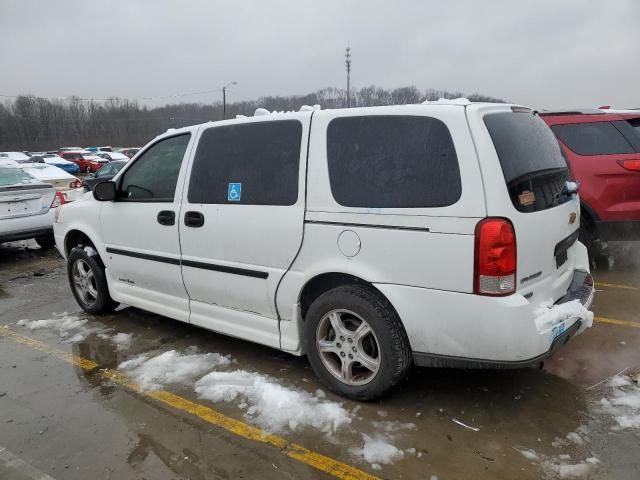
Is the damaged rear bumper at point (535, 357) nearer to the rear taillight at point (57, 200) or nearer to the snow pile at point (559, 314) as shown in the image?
the snow pile at point (559, 314)

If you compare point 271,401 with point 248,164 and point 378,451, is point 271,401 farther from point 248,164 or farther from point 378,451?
point 248,164

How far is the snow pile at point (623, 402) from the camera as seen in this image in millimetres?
2996

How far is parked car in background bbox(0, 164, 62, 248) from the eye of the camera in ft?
25.3

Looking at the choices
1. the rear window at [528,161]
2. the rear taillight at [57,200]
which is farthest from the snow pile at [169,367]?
the rear taillight at [57,200]

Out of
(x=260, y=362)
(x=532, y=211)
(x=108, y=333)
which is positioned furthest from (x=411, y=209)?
(x=108, y=333)

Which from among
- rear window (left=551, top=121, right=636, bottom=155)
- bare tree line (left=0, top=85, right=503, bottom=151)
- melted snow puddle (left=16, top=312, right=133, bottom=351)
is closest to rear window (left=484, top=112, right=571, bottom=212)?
rear window (left=551, top=121, right=636, bottom=155)

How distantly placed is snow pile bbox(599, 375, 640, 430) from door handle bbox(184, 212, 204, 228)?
2.96 m

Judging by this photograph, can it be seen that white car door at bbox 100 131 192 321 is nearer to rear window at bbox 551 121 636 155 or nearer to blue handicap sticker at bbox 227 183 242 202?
blue handicap sticker at bbox 227 183 242 202

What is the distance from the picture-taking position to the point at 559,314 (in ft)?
9.63

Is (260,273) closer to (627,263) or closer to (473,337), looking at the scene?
(473,337)

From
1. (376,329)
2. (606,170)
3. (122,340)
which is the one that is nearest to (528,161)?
(376,329)

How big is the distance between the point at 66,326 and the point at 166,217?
72.4 inches

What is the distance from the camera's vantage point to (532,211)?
113 inches

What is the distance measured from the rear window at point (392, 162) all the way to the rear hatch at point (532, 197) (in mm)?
235
